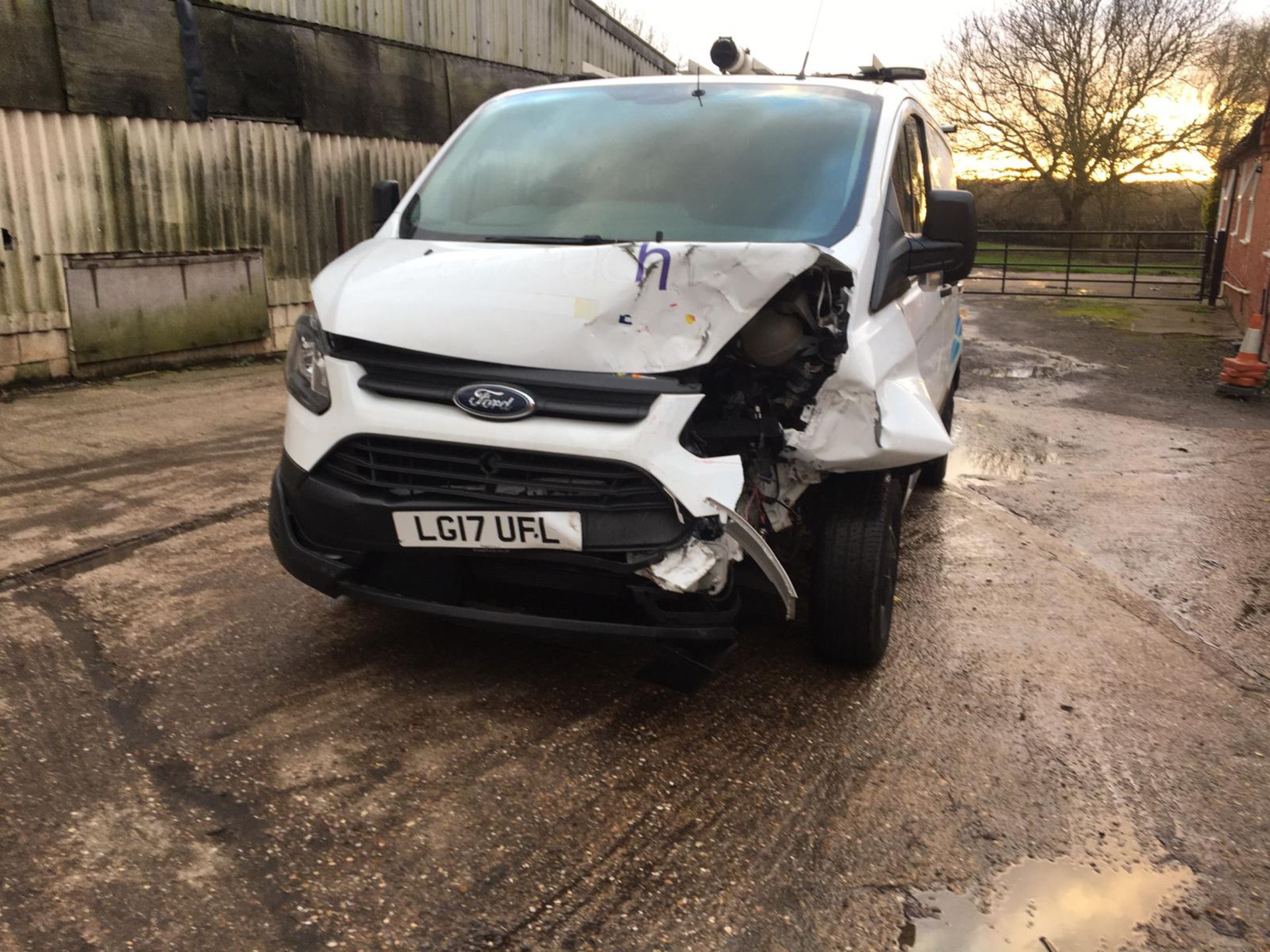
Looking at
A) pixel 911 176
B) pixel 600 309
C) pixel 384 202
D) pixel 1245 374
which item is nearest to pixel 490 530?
pixel 600 309

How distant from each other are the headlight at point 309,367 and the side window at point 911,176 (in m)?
2.25

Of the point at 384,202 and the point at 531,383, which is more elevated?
the point at 384,202

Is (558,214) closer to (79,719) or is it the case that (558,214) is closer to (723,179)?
(723,179)

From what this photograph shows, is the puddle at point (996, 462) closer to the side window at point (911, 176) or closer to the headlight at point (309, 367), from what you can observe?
the side window at point (911, 176)

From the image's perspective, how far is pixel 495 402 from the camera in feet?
10.0

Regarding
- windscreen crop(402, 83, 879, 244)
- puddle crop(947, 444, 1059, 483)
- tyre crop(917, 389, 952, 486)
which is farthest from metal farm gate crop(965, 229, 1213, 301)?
windscreen crop(402, 83, 879, 244)

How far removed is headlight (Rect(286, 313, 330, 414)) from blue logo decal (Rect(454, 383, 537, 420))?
20.1 inches

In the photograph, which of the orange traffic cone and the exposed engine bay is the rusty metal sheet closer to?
the exposed engine bay

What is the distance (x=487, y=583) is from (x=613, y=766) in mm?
682

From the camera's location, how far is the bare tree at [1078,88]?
30.9 meters

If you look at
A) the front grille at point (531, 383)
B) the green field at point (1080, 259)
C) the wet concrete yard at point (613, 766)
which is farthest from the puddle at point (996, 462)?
the green field at point (1080, 259)

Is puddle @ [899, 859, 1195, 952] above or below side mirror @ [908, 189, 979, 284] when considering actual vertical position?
below

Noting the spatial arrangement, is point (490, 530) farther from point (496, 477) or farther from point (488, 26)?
point (488, 26)

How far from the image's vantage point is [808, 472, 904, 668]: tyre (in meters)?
3.55
